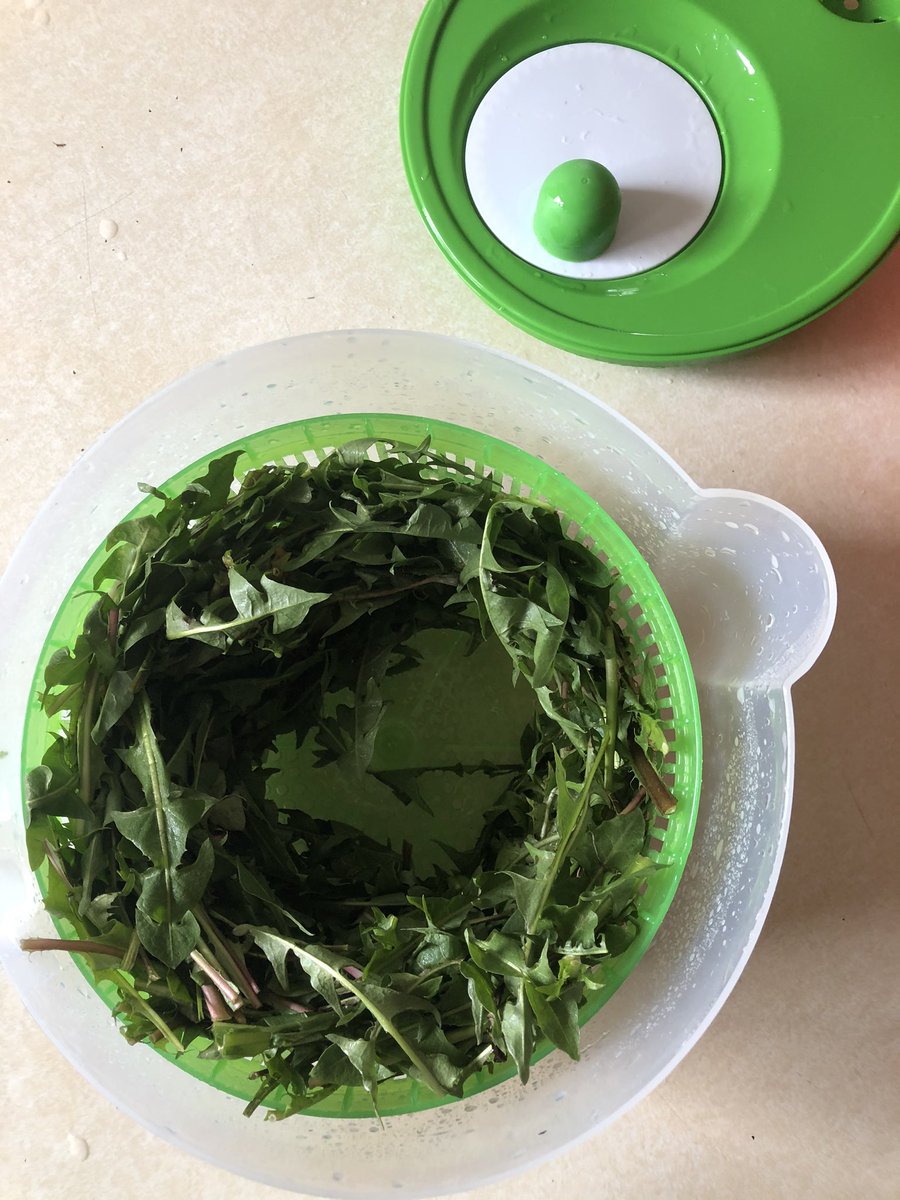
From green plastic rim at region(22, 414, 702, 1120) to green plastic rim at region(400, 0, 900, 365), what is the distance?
0.12 metres

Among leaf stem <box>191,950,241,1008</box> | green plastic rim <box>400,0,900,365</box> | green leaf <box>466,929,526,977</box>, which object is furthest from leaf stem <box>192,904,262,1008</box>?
green plastic rim <box>400,0,900,365</box>

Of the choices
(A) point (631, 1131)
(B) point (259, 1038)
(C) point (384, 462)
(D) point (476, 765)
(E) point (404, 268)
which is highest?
(E) point (404, 268)

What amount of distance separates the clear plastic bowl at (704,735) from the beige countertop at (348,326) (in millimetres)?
101

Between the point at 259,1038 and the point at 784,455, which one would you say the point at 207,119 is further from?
the point at 259,1038

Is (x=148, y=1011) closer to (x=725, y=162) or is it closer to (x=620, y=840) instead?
(x=620, y=840)

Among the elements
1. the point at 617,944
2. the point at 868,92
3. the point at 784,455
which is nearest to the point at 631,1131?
the point at 617,944

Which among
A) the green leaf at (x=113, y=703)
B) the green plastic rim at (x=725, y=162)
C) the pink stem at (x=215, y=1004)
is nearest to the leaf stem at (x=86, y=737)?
the green leaf at (x=113, y=703)

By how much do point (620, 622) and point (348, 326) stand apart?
26 centimetres

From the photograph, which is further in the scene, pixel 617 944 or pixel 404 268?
pixel 404 268

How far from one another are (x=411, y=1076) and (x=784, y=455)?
1.44 feet

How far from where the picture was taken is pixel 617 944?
49 centimetres

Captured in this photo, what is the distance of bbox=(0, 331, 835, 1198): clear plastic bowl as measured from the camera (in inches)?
20.0

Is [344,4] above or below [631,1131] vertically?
above

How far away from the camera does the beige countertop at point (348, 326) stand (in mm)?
615
